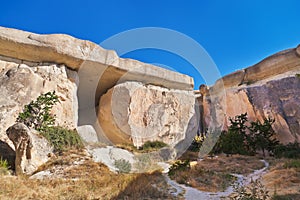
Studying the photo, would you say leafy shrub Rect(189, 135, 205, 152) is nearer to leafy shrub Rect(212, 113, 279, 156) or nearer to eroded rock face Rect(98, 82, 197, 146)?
eroded rock face Rect(98, 82, 197, 146)

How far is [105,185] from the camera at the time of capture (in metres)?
5.84

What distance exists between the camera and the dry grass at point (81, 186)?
190 inches

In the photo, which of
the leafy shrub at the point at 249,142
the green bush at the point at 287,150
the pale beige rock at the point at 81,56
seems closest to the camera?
the green bush at the point at 287,150

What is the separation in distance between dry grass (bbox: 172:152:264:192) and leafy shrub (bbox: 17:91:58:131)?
5666mm

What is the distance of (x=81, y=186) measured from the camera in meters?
5.63

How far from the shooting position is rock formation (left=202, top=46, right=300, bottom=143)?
13.2m

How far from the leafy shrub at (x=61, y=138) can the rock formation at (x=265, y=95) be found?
1014 centimetres

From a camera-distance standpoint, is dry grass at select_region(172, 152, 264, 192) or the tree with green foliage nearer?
dry grass at select_region(172, 152, 264, 192)

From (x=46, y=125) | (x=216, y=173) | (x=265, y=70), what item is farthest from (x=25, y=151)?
(x=265, y=70)

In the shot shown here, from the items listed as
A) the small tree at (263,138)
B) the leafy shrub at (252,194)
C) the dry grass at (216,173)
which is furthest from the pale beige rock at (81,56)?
the leafy shrub at (252,194)

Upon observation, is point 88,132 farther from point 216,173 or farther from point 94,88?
point 216,173

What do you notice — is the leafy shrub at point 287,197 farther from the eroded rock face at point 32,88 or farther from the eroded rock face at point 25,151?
the eroded rock face at point 32,88

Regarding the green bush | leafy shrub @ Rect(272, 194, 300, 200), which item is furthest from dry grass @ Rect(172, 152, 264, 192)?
the green bush

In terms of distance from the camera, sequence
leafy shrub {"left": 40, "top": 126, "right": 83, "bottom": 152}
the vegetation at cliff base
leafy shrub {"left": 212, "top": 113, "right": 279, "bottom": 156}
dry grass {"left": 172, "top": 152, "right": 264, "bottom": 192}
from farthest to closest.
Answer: leafy shrub {"left": 212, "top": 113, "right": 279, "bottom": 156}
the vegetation at cliff base
leafy shrub {"left": 40, "top": 126, "right": 83, "bottom": 152}
dry grass {"left": 172, "top": 152, "right": 264, "bottom": 192}
